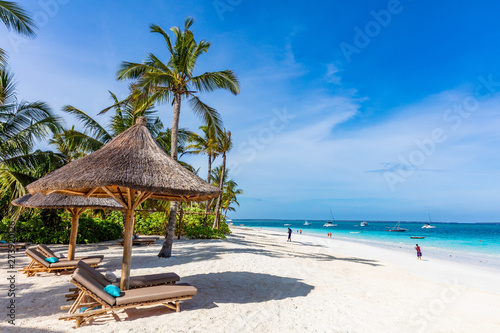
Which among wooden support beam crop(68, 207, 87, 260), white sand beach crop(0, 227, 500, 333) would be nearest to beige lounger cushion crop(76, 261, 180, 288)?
white sand beach crop(0, 227, 500, 333)

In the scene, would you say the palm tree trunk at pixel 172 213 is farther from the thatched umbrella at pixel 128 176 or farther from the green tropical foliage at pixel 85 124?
the thatched umbrella at pixel 128 176

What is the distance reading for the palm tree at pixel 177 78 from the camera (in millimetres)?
10141

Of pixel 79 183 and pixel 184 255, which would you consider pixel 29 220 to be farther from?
pixel 79 183

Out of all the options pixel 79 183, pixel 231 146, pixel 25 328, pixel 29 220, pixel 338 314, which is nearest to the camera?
pixel 25 328

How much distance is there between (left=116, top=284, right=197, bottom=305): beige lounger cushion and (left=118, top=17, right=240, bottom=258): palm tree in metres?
5.53

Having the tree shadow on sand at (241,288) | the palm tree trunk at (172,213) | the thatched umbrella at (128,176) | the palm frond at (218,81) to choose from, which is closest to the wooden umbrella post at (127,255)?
the thatched umbrella at (128,176)

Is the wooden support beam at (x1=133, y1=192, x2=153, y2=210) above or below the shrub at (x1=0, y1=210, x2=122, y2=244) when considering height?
above

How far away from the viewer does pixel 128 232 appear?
5086mm

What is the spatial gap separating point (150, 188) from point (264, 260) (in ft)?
24.3

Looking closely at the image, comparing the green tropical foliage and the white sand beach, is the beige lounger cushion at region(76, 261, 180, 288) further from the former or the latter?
the green tropical foliage

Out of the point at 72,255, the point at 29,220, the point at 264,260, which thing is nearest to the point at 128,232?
the point at 72,255

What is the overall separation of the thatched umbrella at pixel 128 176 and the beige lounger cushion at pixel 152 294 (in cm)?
62

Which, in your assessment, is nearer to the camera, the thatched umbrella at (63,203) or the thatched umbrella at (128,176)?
the thatched umbrella at (128,176)

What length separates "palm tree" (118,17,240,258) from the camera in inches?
399
